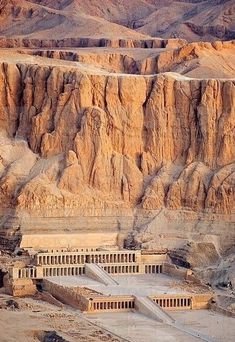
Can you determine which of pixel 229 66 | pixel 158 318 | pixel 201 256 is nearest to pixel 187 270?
pixel 201 256

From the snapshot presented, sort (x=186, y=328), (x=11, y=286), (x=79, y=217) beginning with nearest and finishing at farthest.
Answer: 1. (x=186, y=328)
2. (x=11, y=286)
3. (x=79, y=217)

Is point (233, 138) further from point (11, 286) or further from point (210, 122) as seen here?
point (11, 286)

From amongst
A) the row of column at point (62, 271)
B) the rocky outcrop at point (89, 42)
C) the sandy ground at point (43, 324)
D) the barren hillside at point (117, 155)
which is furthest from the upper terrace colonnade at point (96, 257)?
the rocky outcrop at point (89, 42)

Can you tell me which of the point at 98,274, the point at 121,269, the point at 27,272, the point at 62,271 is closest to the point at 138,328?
the point at 98,274

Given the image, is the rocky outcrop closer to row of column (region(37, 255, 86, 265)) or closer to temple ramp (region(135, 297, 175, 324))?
row of column (region(37, 255, 86, 265))

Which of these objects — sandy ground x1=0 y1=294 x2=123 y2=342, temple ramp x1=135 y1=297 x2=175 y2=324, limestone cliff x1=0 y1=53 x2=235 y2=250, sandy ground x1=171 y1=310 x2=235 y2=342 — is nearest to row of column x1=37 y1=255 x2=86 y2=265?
limestone cliff x1=0 y1=53 x2=235 y2=250

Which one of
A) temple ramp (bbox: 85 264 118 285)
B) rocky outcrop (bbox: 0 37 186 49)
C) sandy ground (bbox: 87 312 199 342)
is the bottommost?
sandy ground (bbox: 87 312 199 342)

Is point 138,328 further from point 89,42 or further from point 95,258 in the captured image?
point 89,42
